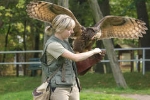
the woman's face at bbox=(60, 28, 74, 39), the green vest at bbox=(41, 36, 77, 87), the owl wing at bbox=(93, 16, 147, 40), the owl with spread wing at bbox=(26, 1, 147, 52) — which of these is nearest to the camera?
the woman's face at bbox=(60, 28, 74, 39)

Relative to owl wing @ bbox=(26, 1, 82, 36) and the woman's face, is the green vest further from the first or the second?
owl wing @ bbox=(26, 1, 82, 36)

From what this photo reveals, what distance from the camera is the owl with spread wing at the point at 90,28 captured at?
4.85 metres

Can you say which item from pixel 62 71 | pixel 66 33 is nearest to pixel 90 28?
pixel 66 33

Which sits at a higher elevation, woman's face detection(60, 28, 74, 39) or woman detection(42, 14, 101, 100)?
woman's face detection(60, 28, 74, 39)

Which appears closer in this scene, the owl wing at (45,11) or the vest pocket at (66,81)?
the vest pocket at (66,81)

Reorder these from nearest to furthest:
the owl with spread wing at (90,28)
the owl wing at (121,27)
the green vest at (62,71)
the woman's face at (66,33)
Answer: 1. the woman's face at (66,33)
2. the green vest at (62,71)
3. the owl with spread wing at (90,28)
4. the owl wing at (121,27)

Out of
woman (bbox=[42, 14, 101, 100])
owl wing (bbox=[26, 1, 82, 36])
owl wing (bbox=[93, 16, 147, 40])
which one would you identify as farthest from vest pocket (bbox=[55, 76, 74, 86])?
owl wing (bbox=[93, 16, 147, 40])

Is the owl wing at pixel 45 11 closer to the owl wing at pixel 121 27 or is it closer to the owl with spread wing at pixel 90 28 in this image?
the owl with spread wing at pixel 90 28

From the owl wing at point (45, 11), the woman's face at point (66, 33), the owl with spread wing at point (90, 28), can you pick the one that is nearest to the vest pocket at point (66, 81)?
the woman's face at point (66, 33)

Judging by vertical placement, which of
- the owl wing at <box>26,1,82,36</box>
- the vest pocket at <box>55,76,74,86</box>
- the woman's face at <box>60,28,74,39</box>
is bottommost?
the vest pocket at <box>55,76,74,86</box>

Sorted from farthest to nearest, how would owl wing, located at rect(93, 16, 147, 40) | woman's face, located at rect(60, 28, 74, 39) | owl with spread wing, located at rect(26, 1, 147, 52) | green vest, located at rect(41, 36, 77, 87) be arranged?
1. owl wing, located at rect(93, 16, 147, 40)
2. owl with spread wing, located at rect(26, 1, 147, 52)
3. green vest, located at rect(41, 36, 77, 87)
4. woman's face, located at rect(60, 28, 74, 39)

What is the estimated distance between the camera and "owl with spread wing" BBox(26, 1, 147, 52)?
4.85m

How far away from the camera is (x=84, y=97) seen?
34.0 ft

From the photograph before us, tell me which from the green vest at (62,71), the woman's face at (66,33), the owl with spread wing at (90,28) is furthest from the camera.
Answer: the owl with spread wing at (90,28)
